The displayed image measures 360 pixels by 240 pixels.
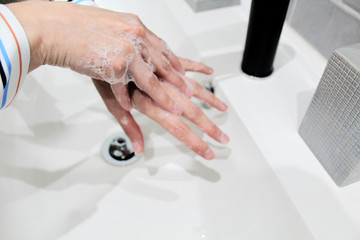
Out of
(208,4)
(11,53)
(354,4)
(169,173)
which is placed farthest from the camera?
(208,4)

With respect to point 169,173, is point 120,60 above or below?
above

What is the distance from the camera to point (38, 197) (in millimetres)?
473

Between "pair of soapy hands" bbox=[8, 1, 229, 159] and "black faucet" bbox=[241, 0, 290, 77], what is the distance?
0.09 m

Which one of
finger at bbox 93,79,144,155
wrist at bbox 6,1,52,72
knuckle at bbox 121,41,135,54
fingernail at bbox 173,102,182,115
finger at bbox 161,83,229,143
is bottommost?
finger at bbox 93,79,144,155

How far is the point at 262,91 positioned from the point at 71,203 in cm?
37

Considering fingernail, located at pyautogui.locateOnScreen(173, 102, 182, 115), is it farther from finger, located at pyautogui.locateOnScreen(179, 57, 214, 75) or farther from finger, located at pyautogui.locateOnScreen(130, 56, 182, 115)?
finger, located at pyautogui.locateOnScreen(179, 57, 214, 75)

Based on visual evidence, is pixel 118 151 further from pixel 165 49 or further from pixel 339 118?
pixel 339 118

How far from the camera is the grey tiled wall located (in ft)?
1.37

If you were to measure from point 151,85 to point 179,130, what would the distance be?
0.08m

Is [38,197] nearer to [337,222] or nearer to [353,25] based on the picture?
[337,222]

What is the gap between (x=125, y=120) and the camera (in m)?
0.47

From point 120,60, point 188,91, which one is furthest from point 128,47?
point 188,91

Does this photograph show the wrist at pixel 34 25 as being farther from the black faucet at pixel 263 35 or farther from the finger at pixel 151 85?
the black faucet at pixel 263 35

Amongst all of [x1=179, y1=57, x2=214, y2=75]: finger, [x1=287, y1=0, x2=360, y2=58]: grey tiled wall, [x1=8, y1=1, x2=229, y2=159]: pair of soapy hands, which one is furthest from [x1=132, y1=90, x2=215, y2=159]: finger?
[x1=287, y1=0, x2=360, y2=58]: grey tiled wall
